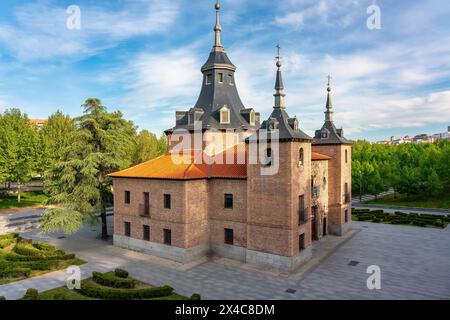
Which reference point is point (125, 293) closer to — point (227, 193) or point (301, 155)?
point (227, 193)

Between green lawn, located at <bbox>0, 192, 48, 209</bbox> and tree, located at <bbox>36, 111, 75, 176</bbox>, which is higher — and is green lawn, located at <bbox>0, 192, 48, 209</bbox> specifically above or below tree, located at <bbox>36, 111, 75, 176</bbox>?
below

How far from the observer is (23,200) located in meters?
52.0

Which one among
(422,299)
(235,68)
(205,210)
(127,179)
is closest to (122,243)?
(127,179)

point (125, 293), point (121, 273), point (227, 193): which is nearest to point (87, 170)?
point (121, 273)

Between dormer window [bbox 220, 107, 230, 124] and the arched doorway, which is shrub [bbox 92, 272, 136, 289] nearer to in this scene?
dormer window [bbox 220, 107, 230, 124]

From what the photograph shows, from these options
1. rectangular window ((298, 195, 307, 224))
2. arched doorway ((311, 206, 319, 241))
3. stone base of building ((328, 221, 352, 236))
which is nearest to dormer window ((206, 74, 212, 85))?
rectangular window ((298, 195, 307, 224))

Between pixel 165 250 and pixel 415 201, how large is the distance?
169ft

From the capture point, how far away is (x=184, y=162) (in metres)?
27.8

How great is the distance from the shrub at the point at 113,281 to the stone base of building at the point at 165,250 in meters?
5.12

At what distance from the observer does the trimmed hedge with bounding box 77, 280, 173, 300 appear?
18.1m

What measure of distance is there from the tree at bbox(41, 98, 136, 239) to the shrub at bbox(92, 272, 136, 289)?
785cm

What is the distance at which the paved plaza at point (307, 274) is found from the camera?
63.1ft

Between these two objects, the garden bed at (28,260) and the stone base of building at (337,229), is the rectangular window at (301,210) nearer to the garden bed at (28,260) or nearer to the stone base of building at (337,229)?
the stone base of building at (337,229)

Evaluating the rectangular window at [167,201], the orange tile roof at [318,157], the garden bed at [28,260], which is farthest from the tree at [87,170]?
the orange tile roof at [318,157]
